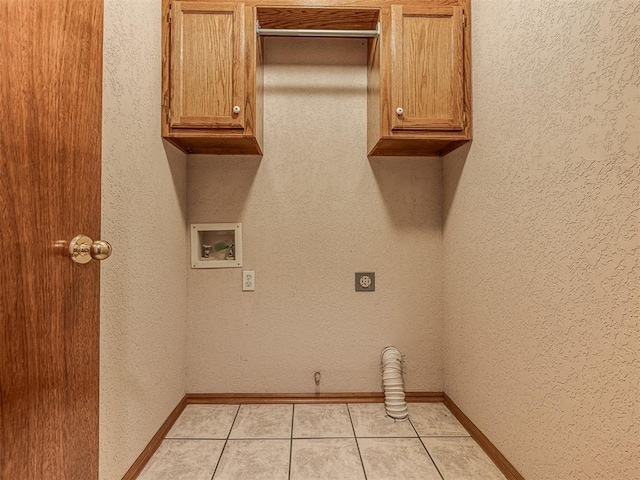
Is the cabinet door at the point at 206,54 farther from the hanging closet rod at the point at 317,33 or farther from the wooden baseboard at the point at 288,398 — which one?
the wooden baseboard at the point at 288,398

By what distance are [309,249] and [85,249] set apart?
128cm

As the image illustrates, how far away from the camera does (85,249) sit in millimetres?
768

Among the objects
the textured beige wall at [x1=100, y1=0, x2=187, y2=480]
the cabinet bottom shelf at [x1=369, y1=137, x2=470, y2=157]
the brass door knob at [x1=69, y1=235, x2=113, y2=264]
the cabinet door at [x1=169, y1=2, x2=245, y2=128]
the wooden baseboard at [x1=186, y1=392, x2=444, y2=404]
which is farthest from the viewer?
the wooden baseboard at [x1=186, y1=392, x2=444, y2=404]

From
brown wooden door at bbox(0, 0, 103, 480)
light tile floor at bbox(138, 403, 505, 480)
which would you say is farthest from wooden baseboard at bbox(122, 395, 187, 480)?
brown wooden door at bbox(0, 0, 103, 480)

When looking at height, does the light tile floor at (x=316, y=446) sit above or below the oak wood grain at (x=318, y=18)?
below

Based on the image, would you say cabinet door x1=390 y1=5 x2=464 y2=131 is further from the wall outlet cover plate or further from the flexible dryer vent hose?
the flexible dryer vent hose

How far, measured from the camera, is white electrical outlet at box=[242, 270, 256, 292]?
1.94 meters

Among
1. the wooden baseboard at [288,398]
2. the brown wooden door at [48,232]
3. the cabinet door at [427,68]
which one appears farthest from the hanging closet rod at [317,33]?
the wooden baseboard at [288,398]

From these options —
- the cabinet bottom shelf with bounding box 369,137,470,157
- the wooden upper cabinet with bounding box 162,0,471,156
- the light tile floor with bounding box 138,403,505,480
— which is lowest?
the light tile floor with bounding box 138,403,505,480

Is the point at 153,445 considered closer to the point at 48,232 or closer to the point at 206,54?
the point at 48,232

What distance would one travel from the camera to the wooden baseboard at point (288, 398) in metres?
1.91

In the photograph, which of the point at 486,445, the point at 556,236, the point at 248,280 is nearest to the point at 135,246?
the point at 248,280

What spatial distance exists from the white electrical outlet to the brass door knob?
3.75ft

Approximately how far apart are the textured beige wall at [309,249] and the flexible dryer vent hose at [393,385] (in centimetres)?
10
